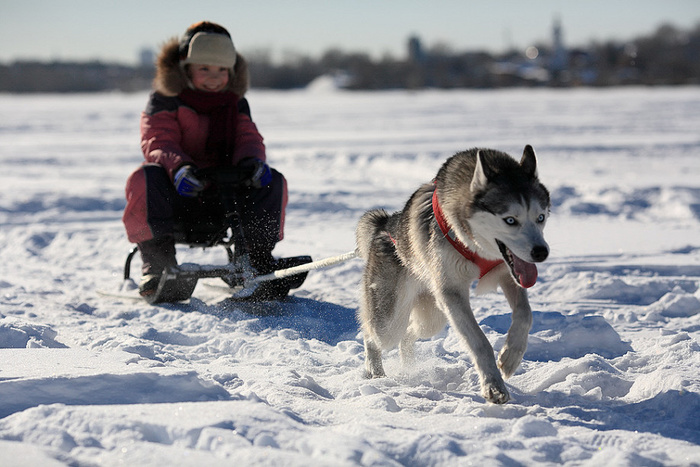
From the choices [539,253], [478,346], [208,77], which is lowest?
[478,346]

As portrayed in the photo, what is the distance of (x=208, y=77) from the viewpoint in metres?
4.38

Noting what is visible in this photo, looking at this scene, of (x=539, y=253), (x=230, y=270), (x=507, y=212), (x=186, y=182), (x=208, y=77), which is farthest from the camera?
(x=208, y=77)

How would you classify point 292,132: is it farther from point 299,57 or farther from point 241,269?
point 299,57

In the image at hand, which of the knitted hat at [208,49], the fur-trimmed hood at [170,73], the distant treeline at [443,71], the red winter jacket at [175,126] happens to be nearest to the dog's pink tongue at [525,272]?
the red winter jacket at [175,126]

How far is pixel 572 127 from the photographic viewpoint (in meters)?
15.5

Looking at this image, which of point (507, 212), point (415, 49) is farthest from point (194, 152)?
point (415, 49)

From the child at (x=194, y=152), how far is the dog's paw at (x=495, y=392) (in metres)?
1.99

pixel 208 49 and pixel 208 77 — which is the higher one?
pixel 208 49

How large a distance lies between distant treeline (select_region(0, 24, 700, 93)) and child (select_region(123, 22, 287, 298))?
34.7 metres

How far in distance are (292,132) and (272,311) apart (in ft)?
41.9

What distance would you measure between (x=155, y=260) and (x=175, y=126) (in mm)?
794

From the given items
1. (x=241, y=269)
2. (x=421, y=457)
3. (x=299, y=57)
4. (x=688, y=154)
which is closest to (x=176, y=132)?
(x=241, y=269)

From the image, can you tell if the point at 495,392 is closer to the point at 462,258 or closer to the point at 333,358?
the point at 462,258

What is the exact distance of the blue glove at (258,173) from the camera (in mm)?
4172
